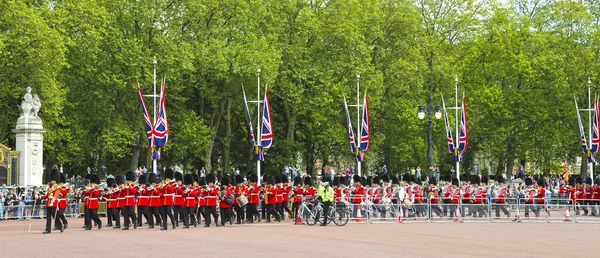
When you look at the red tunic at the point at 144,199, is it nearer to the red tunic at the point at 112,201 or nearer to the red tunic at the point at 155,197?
the red tunic at the point at 155,197

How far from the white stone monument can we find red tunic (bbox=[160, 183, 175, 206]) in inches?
505

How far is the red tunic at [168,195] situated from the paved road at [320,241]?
92 centimetres

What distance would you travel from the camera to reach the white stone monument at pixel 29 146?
37500 mm

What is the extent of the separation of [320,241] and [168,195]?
7.03m

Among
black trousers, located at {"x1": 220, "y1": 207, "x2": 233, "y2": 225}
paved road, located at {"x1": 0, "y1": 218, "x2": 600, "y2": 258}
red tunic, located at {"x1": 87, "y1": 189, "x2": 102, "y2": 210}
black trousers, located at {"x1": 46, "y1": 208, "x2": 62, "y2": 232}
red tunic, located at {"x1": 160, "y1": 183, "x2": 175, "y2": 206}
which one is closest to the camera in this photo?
paved road, located at {"x1": 0, "y1": 218, "x2": 600, "y2": 258}

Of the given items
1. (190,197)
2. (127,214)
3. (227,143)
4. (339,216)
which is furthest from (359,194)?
(227,143)

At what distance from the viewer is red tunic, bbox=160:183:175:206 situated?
26638mm

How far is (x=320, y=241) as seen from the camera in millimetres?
21234

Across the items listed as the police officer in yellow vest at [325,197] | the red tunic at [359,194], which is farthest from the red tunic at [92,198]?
the red tunic at [359,194]

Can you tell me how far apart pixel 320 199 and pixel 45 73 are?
20.7m

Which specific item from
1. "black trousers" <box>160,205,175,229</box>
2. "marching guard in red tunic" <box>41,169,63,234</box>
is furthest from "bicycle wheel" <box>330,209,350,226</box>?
"marching guard in red tunic" <box>41,169,63,234</box>

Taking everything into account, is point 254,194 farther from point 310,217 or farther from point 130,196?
point 130,196

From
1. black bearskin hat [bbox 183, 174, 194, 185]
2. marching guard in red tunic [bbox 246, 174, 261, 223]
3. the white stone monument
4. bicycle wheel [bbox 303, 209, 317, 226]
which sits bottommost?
bicycle wheel [bbox 303, 209, 317, 226]

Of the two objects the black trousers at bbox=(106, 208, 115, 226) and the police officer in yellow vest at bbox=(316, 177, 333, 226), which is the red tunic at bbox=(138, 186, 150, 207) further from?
the police officer in yellow vest at bbox=(316, 177, 333, 226)
